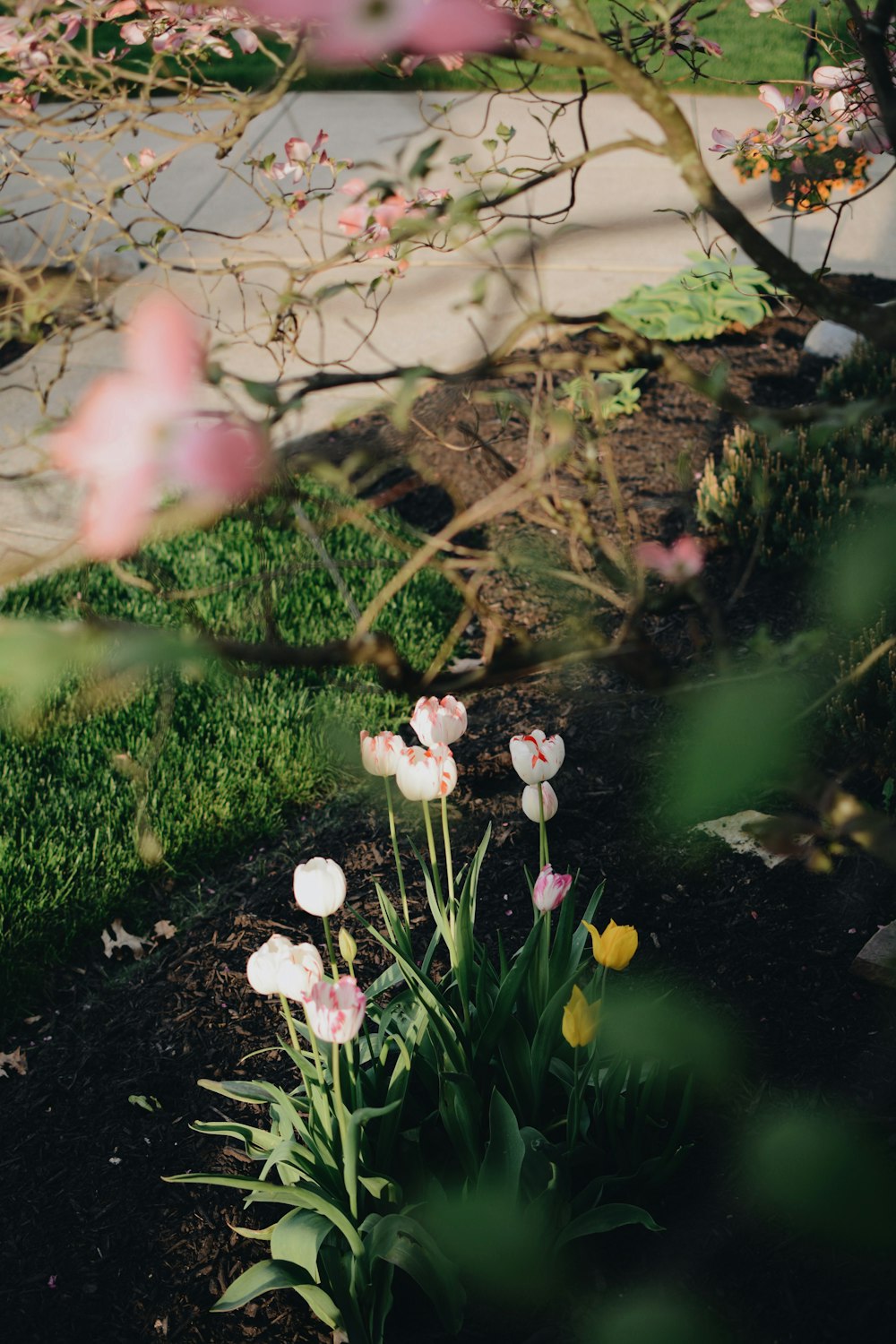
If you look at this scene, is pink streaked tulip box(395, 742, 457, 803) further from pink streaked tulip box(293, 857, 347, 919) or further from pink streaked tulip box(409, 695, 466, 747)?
pink streaked tulip box(293, 857, 347, 919)

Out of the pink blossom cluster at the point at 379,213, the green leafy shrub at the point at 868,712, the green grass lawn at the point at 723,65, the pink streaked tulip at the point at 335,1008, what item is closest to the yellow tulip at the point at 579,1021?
the pink streaked tulip at the point at 335,1008

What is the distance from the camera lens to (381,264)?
216 inches

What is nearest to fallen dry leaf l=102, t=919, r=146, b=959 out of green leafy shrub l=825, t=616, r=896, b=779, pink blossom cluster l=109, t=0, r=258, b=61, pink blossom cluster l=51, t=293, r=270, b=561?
green leafy shrub l=825, t=616, r=896, b=779

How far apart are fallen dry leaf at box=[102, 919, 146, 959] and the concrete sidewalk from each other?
1.70m

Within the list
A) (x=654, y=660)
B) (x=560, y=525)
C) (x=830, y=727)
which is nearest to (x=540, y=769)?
(x=560, y=525)

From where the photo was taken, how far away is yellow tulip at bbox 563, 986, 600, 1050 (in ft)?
5.12

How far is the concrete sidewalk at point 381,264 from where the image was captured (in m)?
4.82

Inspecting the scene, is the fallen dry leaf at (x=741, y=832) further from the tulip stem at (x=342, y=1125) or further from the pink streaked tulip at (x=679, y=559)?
the tulip stem at (x=342, y=1125)

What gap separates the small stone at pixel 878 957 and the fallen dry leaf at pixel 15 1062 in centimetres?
172

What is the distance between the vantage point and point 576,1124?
5.86 ft

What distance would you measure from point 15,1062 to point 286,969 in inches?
50.3

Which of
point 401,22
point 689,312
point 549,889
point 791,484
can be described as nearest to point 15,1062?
point 549,889

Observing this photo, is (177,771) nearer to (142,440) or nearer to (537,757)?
(537,757)

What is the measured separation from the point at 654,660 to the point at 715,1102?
1.38 meters
